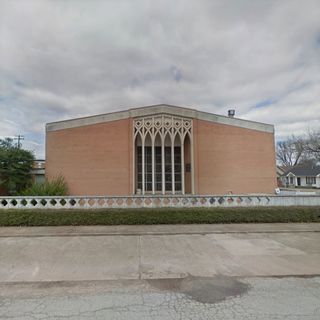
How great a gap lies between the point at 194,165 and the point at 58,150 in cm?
792

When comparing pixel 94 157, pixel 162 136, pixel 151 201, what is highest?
pixel 162 136

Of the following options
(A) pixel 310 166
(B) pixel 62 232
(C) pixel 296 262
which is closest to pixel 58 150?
(B) pixel 62 232

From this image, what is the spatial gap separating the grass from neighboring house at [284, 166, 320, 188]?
127ft

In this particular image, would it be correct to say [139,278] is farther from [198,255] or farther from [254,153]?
[254,153]

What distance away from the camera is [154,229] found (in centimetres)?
739

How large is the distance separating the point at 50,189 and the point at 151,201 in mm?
5208

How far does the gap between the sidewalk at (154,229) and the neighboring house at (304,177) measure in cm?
3946

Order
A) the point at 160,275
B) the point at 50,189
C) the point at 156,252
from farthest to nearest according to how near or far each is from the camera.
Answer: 1. the point at 50,189
2. the point at 156,252
3. the point at 160,275

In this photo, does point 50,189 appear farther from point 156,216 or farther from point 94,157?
point 156,216

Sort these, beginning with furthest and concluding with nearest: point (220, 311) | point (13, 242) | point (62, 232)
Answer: point (62, 232) < point (13, 242) < point (220, 311)

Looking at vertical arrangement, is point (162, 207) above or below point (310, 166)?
below

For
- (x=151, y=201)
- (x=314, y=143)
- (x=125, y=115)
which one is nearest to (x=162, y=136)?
(x=125, y=115)

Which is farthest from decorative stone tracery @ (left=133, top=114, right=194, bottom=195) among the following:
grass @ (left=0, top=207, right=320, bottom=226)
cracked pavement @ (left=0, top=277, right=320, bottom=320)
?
cracked pavement @ (left=0, top=277, right=320, bottom=320)

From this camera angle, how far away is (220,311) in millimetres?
3033
